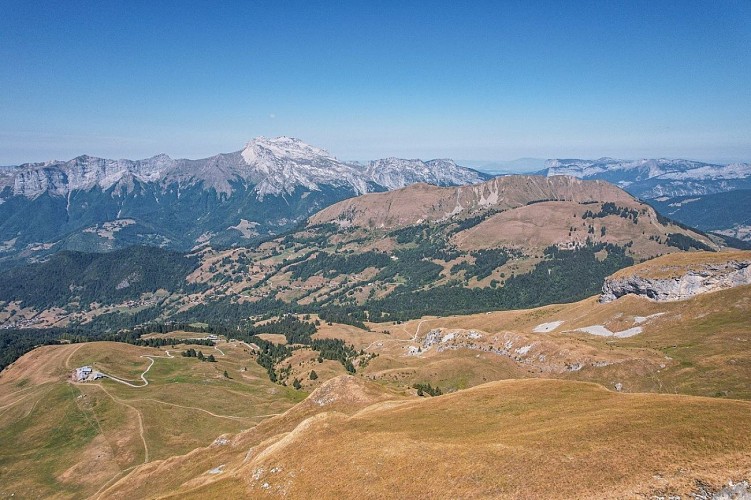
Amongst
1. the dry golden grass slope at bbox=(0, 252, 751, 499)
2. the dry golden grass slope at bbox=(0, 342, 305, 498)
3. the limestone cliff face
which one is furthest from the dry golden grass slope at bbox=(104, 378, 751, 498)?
the limestone cliff face

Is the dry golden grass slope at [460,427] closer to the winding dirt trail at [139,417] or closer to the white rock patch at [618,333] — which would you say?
the winding dirt trail at [139,417]

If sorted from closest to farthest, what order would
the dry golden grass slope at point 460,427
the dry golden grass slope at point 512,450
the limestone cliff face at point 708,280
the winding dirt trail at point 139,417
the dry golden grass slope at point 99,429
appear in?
1. the dry golden grass slope at point 512,450
2. the dry golden grass slope at point 460,427
3. the dry golden grass slope at point 99,429
4. the winding dirt trail at point 139,417
5. the limestone cliff face at point 708,280

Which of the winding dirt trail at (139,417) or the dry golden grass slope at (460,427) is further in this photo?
the winding dirt trail at (139,417)

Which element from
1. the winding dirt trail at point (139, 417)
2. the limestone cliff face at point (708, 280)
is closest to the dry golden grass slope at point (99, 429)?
the winding dirt trail at point (139, 417)

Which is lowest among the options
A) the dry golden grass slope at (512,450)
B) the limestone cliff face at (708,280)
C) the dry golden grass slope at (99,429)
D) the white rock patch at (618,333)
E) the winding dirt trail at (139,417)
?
the dry golden grass slope at (99,429)

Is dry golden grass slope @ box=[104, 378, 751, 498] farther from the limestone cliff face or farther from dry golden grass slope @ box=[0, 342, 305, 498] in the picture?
the limestone cliff face

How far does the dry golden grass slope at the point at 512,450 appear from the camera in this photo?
42.5 m

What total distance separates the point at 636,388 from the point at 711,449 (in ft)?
301

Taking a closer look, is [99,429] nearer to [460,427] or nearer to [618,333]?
[460,427]

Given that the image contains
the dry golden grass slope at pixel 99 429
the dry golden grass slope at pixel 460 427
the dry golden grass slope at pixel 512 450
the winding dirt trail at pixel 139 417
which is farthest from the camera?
the winding dirt trail at pixel 139 417

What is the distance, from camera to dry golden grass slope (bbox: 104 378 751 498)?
42500 mm

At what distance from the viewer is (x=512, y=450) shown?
52.5m

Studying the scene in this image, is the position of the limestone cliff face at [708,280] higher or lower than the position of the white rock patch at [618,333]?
higher

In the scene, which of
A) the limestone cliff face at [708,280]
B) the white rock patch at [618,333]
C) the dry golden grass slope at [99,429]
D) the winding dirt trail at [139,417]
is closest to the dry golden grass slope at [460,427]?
the winding dirt trail at [139,417]
